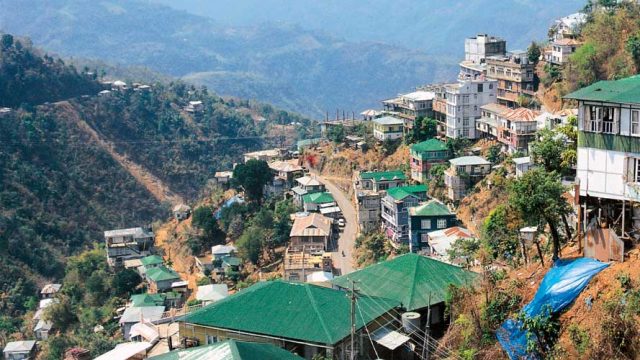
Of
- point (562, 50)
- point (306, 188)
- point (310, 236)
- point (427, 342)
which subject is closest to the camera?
point (427, 342)

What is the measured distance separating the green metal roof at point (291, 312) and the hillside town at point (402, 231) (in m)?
0.04

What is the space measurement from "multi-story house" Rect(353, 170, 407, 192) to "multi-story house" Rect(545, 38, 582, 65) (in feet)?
31.7

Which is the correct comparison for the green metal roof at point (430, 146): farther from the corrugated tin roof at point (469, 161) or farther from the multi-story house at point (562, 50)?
the multi-story house at point (562, 50)

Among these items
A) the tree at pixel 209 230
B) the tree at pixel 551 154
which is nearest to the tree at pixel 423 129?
the tree at pixel 209 230

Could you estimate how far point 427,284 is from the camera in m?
18.9

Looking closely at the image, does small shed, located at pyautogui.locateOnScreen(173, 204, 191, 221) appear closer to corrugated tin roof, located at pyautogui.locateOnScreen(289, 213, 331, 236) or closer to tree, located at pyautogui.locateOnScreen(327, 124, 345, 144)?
tree, located at pyautogui.locateOnScreen(327, 124, 345, 144)

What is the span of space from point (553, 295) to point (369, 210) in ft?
83.8

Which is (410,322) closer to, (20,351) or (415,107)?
(20,351)

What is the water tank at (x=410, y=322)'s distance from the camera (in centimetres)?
1744

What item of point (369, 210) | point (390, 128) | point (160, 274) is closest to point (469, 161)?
point (369, 210)

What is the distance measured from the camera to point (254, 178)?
4666 centimetres

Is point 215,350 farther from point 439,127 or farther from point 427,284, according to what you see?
point 439,127

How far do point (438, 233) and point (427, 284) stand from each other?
14464 millimetres

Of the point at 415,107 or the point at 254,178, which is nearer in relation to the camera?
the point at 254,178
